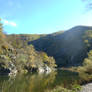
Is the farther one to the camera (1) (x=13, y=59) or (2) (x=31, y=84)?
(1) (x=13, y=59)

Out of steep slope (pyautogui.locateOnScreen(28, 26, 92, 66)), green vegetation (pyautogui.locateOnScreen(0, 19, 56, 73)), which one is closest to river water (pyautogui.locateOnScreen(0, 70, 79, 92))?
green vegetation (pyautogui.locateOnScreen(0, 19, 56, 73))

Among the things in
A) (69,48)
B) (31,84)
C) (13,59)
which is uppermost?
(69,48)

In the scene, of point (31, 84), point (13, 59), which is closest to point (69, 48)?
point (13, 59)

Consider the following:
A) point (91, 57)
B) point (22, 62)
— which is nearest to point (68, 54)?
point (22, 62)

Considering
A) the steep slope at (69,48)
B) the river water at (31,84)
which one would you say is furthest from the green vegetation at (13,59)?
the steep slope at (69,48)

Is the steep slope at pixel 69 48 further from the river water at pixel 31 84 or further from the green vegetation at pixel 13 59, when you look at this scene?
the river water at pixel 31 84

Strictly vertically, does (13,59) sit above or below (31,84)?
above

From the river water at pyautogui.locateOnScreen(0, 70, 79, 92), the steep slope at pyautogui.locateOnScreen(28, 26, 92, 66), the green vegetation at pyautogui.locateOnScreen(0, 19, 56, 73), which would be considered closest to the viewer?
the river water at pyautogui.locateOnScreen(0, 70, 79, 92)

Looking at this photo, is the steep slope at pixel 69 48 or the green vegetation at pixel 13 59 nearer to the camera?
the green vegetation at pixel 13 59

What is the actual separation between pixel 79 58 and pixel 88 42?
1852 cm

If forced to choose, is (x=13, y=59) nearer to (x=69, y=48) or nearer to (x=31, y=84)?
(x=31, y=84)

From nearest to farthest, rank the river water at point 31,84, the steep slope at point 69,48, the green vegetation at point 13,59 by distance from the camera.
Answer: the river water at point 31,84
the green vegetation at point 13,59
the steep slope at point 69,48

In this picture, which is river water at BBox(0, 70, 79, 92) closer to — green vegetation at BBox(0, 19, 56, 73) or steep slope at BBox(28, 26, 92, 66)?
green vegetation at BBox(0, 19, 56, 73)

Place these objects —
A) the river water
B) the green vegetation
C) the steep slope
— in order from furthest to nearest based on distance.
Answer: the steep slope < the green vegetation < the river water
